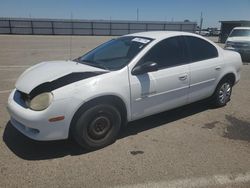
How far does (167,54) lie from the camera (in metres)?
4.55

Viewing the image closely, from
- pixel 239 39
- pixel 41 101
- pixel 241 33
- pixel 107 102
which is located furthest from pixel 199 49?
pixel 241 33

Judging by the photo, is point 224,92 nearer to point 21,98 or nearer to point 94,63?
point 94,63

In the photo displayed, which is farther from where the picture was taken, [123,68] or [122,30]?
[122,30]

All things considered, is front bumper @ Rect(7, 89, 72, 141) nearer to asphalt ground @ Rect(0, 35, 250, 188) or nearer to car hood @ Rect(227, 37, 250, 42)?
asphalt ground @ Rect(0, 35, 250, 188)

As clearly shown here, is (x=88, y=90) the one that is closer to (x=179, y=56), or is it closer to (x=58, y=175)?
(x=58, y=175)

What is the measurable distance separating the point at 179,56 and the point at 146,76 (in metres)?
0.92

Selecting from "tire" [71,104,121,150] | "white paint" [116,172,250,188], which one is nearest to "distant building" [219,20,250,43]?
"tire" [71,104,121,150]

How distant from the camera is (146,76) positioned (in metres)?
4.14

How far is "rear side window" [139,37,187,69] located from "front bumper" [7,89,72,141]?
1.47 meters

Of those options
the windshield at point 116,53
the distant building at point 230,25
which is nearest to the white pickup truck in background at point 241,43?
the windshield at point 116,53

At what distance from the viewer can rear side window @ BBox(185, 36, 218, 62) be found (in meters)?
4.94

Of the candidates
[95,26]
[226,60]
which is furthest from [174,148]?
[95,26]

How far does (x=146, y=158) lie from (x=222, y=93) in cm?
283

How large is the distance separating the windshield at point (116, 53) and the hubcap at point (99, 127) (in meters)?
0.80
